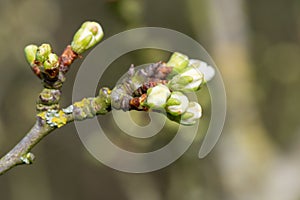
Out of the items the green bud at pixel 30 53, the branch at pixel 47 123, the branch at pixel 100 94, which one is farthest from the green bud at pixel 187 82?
the green bud at pixel 30 53

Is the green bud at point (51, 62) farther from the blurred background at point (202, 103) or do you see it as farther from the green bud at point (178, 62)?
the blurred background at point (202, 103)

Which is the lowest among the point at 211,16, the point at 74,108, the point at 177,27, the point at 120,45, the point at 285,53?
the point at 74,108

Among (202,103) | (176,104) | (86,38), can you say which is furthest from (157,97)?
(202,103)

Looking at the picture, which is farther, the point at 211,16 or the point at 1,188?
the point at 1,188

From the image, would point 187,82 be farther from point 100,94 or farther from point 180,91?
point 100,94

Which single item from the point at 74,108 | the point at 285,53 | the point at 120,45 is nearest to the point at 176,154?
the point at 120,45

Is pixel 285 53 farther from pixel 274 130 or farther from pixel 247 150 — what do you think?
pixel 247 150
